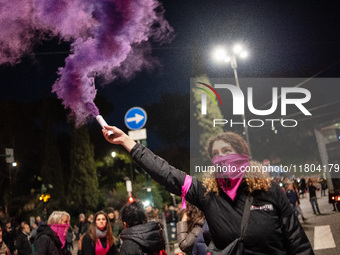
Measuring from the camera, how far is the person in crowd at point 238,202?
2439 mm

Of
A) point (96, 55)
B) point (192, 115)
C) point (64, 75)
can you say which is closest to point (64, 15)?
point (96, 55)

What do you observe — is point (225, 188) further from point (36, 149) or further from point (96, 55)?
point (36, 149)

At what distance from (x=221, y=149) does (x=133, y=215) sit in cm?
161

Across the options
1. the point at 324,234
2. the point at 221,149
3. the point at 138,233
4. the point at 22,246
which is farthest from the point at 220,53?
the point at 221,149

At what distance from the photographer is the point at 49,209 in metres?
36.4

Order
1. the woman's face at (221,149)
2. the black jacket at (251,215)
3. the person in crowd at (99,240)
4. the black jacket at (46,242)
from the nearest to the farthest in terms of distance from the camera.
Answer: the black jacket at (251,215) → the woman's face at (221,149) → the black jacket at (46,242) → the person in crowd at (99,240)

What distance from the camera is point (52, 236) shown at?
5.09 metres

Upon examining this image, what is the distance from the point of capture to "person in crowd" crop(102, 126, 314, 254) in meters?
2.44

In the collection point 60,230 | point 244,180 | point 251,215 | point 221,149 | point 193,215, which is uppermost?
point 221,149

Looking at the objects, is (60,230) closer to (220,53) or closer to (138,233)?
(138,233)

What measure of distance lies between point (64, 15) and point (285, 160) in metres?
38.6

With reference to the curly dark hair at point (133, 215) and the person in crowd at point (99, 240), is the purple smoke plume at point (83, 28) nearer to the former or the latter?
the curly dark hair at point (133, 215)

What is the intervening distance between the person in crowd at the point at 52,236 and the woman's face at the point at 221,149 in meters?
3.22

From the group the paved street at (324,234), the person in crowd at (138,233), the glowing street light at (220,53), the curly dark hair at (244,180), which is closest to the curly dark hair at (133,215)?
the person in crowd at (138,233)
